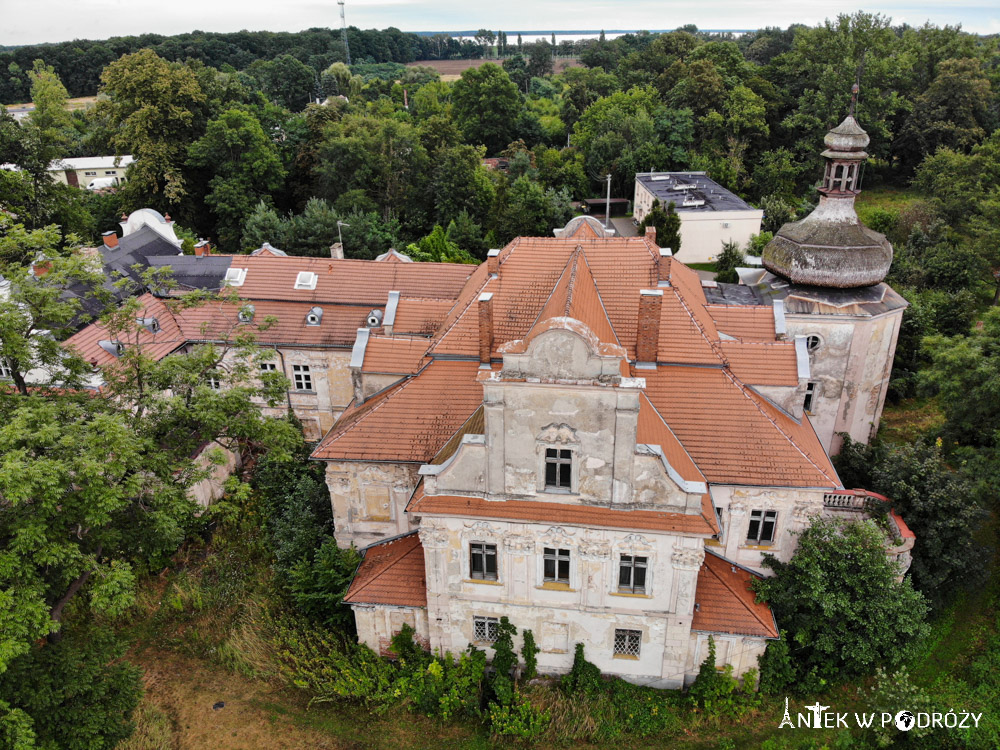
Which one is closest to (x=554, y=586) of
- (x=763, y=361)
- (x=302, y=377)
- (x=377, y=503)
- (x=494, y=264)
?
(x=377, y=503)

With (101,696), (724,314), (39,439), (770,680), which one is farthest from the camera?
(724,314)

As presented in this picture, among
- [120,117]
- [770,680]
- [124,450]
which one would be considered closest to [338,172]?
[120,117]

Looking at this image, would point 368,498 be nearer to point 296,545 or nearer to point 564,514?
point 296,545

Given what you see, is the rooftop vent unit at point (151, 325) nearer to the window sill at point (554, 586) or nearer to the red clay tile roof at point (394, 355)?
the red clay tile roof at point (394, 355)

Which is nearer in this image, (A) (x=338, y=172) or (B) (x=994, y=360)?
(B) (x=994, y=360)

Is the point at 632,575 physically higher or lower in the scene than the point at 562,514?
lower

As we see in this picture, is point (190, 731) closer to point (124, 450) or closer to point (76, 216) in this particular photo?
point (124, 450)

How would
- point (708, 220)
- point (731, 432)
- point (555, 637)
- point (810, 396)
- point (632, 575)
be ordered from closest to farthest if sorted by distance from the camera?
1. point (632, 575)
2. point (555, 637)
3. point (731, 432)
4. point (810, 396)
5. point (708, 220)
